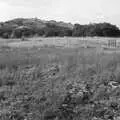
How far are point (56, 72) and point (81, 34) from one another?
39.7 meters

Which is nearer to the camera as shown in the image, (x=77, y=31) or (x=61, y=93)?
(x=61, y=93)

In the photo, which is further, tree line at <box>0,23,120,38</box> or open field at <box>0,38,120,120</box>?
tree line at <box>0,23,120,38</box>

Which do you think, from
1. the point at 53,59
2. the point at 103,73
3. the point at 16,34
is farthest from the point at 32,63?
the point at 16,34

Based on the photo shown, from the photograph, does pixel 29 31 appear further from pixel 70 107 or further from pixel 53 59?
pixel 70 107

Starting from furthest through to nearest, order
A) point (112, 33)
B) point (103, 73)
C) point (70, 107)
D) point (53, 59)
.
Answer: point (112, 33)
point (53, 59)
point (103, 73)
point (70, 107)

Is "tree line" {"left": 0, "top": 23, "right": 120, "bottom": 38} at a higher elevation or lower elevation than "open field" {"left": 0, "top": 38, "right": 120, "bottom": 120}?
higher

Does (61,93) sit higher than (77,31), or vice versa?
(77,31)

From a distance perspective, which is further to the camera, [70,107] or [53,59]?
[53,59]

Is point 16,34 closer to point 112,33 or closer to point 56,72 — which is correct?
point 112,33

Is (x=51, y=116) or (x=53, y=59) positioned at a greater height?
(x=53, y=59)

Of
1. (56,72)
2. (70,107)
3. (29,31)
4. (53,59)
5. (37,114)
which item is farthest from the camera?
(29,31)

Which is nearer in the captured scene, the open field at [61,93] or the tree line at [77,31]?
the open field at [61,93]

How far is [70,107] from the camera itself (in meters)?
4.43

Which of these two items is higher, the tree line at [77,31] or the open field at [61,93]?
the tree line at [77,31]
